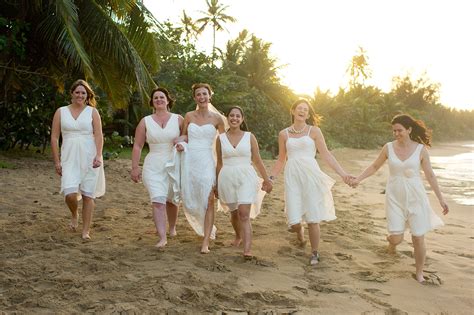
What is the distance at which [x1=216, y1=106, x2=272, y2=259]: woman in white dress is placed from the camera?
4.99m

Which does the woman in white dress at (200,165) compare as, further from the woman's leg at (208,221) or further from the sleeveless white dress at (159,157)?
the sleeveless white dress at (159,157)

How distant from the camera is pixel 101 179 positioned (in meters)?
5.70

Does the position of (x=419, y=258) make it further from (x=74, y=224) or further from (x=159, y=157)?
(x=74, y=224)

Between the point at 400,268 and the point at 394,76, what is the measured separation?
5141 centimetres

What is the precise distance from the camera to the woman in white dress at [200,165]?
204 inches

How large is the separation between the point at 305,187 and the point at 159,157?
159 cm

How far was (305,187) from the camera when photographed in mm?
5094

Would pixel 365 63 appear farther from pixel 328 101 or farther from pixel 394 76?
pixel 328 101

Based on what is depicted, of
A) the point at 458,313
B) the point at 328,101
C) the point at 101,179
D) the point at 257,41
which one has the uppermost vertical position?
the point at 257,41

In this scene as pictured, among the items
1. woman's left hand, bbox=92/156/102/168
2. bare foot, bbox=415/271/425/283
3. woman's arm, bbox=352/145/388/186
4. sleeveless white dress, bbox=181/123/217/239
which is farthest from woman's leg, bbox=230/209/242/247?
bare foot, bbox=415/271/425/283

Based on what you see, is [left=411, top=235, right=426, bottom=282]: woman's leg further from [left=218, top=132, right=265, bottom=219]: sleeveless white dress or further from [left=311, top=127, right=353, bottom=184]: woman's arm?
[left=218, top=132, right=265, bottom=219]: sleeveless white dress

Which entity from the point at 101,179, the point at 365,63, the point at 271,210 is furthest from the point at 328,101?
the point at 101,179

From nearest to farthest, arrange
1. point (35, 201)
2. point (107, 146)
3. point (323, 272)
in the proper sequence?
point (323, 272) < point (35, 201) < point (107, 146)

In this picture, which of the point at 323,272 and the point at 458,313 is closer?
the point at 458,313
